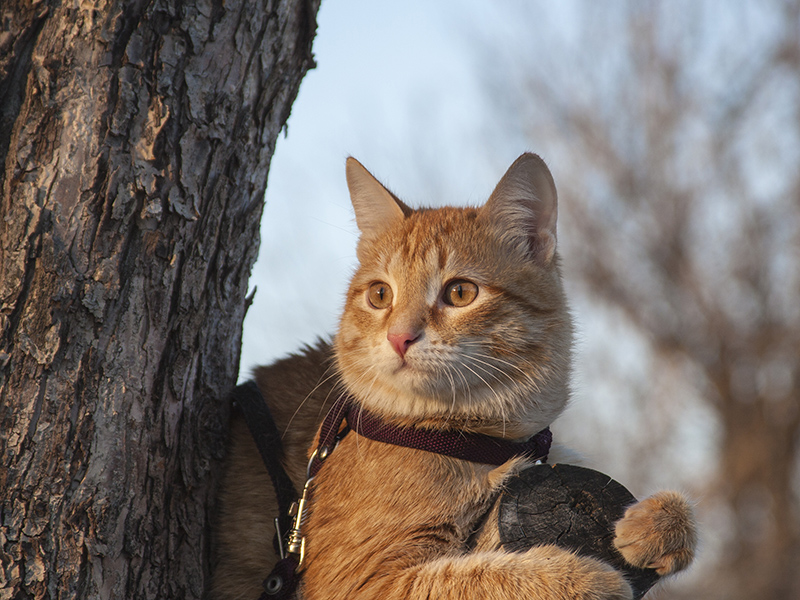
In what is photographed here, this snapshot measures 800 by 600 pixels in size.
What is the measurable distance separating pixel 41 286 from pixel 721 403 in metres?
8.43

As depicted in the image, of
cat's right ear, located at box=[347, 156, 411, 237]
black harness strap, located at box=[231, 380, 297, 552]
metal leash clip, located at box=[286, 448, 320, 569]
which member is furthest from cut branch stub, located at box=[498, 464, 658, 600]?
cat's right ear, located at box=[347, 156, 411, 237]

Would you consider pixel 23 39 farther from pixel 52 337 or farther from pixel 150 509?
pixel 150 509

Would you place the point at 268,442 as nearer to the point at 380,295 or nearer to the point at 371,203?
the point at 380,295

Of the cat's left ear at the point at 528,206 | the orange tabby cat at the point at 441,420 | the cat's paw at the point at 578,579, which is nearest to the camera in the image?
the cat's paw at the point at 578,579

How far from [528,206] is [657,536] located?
1.29 m

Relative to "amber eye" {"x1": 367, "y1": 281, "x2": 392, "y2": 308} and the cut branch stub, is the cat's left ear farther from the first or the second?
the cut branch stub

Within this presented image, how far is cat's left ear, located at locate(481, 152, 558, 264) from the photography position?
2.62 m

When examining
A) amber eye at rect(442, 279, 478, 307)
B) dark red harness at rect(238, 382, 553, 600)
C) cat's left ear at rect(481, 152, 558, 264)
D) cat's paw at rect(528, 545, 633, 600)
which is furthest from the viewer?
cat's left ear at rect(481, 152, 558, 264)

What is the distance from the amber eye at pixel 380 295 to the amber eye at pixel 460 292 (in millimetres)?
262

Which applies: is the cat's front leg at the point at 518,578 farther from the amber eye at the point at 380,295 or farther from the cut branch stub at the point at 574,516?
the amber eye at the point at 380,295

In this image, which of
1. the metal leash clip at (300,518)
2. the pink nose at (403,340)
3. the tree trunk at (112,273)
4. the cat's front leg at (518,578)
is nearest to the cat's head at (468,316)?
the pink nose at (403,340)

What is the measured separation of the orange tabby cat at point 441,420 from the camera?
207 centimetres

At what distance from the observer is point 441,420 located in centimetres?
241

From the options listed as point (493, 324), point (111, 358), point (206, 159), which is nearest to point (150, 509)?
point (111, 358)
